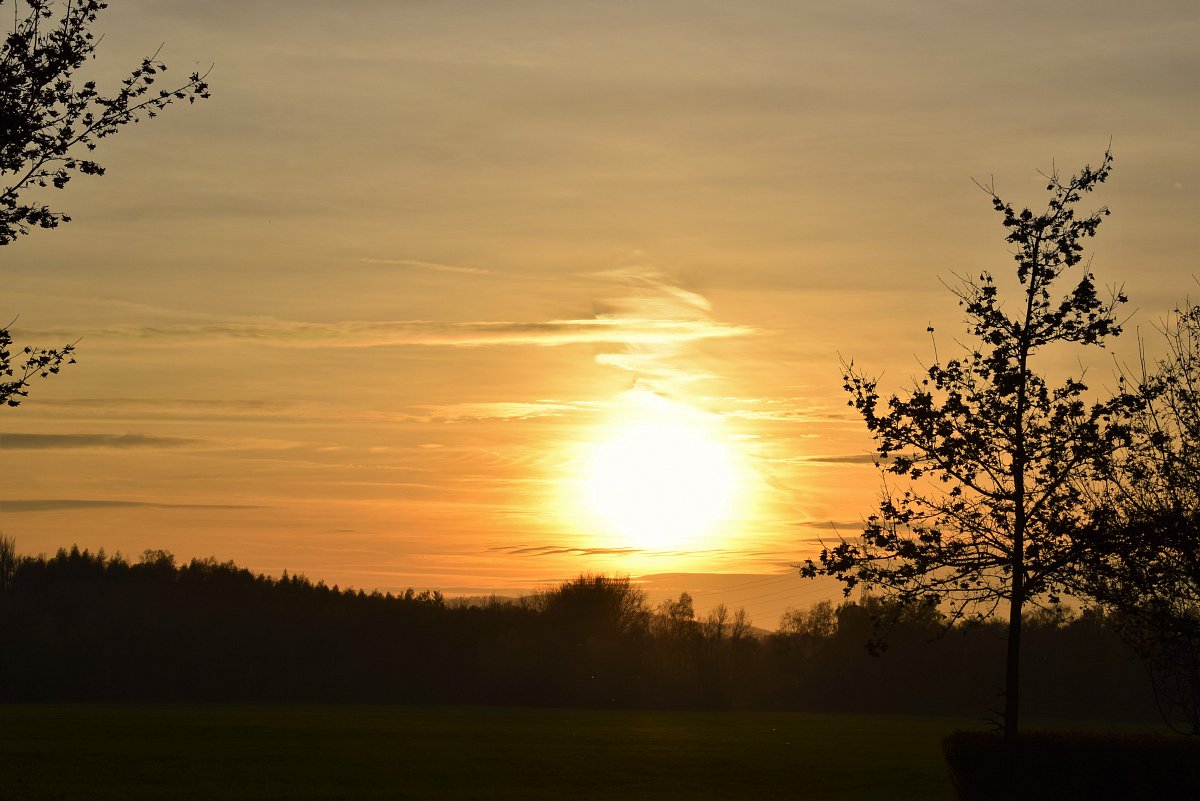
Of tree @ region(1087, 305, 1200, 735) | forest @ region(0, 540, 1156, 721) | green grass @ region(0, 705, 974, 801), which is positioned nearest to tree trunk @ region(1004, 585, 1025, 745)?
tree @ region(1087, 305, 1200, 735)

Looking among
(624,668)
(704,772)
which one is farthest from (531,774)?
(624,668)

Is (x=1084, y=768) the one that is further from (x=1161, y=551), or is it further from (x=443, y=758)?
(x=443, y=758)

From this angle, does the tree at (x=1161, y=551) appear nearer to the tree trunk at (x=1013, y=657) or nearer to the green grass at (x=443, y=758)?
the tree trunk at (x=1013, y=657)

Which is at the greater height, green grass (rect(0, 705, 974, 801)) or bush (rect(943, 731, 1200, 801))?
bush (rect(943, 731, 1200, 801))

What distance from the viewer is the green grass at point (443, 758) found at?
46688mm

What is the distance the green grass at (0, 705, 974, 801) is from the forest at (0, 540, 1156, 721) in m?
32.5

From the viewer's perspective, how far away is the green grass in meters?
46.7

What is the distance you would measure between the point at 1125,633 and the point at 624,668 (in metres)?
121

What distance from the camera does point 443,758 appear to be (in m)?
61.8

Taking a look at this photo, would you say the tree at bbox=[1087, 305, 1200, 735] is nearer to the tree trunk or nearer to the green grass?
the tree trunk

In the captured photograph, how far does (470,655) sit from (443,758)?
83.7 meters

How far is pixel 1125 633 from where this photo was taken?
23.0 meters

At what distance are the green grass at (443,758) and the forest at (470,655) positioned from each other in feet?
107

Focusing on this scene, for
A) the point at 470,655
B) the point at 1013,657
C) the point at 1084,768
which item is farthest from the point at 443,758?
the point at 470,655
